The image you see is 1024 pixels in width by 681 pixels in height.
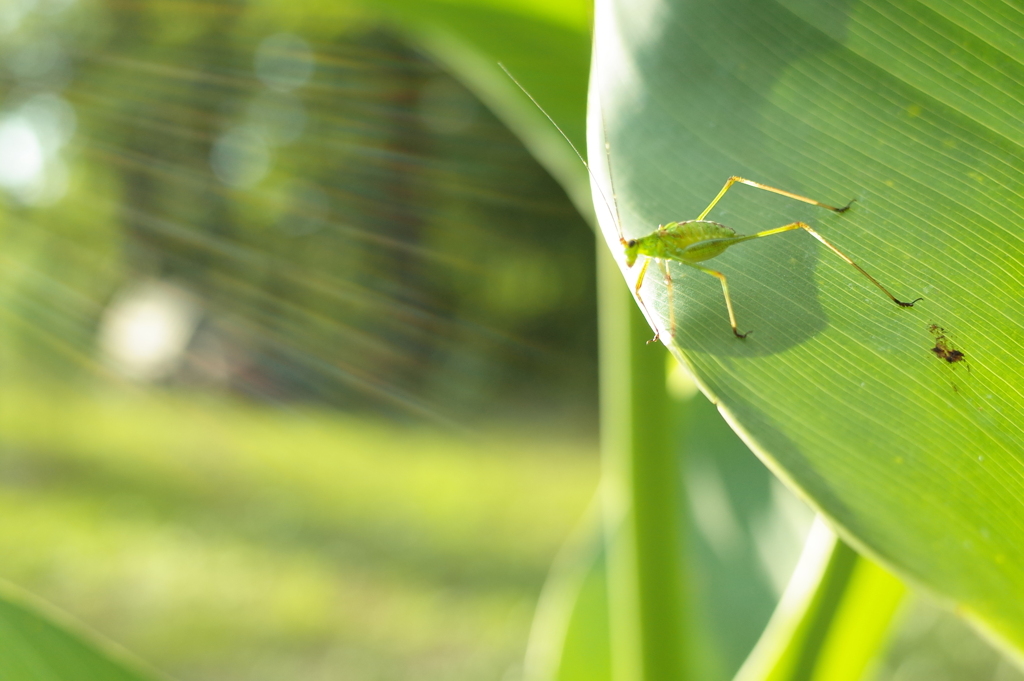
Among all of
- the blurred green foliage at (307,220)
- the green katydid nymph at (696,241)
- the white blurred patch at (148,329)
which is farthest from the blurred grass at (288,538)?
the green katydid nymph at (696,241)

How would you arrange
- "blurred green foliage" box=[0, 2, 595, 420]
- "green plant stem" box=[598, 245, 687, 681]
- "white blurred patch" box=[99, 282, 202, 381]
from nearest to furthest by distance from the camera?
"green plant stem" box=[598, 245, 687, 681], "white blurred patch" box=[99, 282, 202, 381], "blurred green foliage" box=[0, 2, 595, 420]

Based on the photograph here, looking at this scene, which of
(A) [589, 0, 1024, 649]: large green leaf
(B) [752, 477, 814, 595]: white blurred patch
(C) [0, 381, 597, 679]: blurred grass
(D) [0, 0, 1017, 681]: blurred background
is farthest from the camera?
(D) [0, 0, 1017, 681]: blurred background

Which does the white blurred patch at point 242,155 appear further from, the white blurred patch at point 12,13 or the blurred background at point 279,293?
the white blurred patch at point 12,13

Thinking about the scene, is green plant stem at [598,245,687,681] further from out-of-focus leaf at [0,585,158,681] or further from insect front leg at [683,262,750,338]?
out-of-focus leaf at [0,585,158,681]

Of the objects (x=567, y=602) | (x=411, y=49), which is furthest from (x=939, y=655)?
(x=411, y=49)

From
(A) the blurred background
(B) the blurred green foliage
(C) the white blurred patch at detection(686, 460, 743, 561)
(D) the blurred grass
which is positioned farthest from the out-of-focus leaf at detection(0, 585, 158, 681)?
(B) the blurred green foliage

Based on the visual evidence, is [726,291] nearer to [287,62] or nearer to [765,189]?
[765,189]

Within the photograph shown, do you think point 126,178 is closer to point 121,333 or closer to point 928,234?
point 121,333

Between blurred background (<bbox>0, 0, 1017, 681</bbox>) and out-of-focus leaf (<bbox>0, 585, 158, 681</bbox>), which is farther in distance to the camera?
blurred background (<bbox>0, 0, 1017, 681</bbox>)
